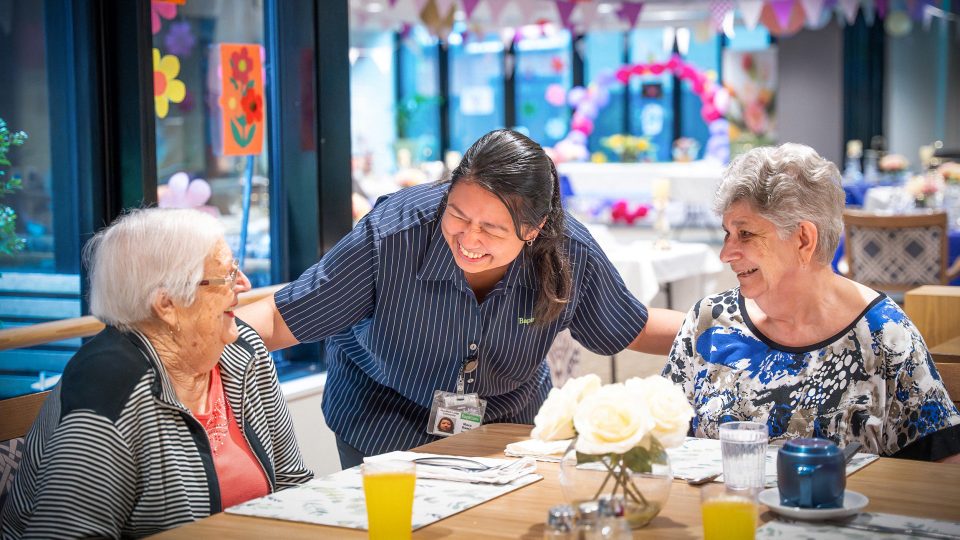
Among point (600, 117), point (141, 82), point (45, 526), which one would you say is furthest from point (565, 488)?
point (600, 117)

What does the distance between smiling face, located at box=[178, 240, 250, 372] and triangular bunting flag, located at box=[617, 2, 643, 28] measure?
12.1 metres

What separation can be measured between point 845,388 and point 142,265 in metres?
1.39

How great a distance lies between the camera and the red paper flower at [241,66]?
4.05 m

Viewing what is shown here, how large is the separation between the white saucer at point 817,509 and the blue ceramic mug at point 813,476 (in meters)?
0.02

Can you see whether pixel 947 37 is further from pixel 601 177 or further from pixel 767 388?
pixel 767 388

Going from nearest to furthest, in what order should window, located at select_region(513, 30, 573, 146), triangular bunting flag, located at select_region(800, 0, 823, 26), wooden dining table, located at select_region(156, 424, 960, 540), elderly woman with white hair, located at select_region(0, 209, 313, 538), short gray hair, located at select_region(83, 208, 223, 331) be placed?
wooden dining table, located at select_region(156, 424, 960, 540) → elderly woman with white hair, located at select_region(0, 209, 313, 538) → short gray hair, located at select_region(83, 208, 223, 331) → triangular bunting flag, located at select_region(800, 0, 823, 26) → window, located at select_region(513, 30, 573, 146)

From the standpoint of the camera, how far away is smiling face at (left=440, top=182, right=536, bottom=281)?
2279mm

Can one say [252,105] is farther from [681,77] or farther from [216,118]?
[681,77]

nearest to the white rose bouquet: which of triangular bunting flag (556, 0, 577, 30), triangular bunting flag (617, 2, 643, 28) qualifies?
triangular bunting flag (556, 0, 577, 30)

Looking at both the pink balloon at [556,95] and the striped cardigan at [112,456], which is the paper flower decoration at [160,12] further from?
the pink balloon at [556,95]

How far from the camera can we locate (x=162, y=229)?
198 cm

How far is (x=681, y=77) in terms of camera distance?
17.9m

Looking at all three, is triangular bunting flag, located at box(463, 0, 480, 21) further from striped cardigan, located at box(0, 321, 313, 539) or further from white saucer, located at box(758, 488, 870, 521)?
white saucer, located at box(758, 488, 870, 521)

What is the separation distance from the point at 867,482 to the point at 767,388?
46 centimetres
